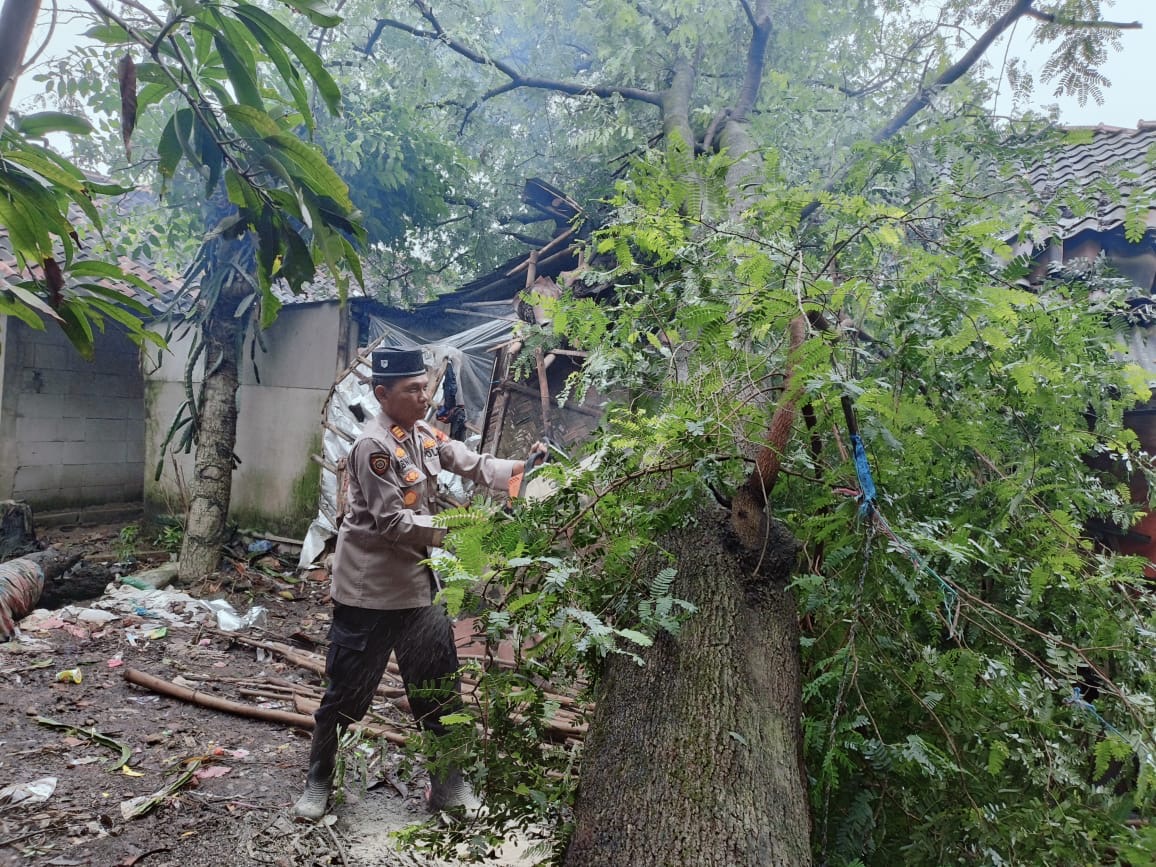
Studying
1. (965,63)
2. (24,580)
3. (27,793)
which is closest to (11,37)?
(27,793)

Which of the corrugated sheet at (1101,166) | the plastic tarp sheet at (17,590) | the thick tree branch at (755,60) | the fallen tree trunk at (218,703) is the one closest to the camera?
the fallen tree trunk at (218,703)

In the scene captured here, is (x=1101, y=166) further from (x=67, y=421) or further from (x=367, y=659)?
(x=67, y=421)

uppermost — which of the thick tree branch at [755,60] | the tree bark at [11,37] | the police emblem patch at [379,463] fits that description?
the thick tree branch at [755,60]

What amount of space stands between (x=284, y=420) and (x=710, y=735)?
6.97m

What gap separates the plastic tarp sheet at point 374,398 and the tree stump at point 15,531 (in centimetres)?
218

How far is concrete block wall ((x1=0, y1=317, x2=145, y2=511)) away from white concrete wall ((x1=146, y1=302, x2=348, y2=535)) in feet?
5.96

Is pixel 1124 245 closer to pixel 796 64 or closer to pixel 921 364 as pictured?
pixel 921 364

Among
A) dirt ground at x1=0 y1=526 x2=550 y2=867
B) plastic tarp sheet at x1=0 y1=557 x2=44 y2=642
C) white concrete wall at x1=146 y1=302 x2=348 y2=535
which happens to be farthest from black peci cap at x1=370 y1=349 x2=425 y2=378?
white concrete wall at x1=146 y1=302 x2=348 y2=535

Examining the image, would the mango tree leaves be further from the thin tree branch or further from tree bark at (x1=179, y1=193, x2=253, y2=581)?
tree bark at (x1=179, y1=193, x2=253, y2=581)

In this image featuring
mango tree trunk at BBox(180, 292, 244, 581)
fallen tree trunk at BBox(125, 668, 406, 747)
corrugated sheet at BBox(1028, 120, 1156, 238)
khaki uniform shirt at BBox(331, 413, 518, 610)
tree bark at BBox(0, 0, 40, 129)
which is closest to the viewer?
tree bark at BBox(0, 0, 40, 129)

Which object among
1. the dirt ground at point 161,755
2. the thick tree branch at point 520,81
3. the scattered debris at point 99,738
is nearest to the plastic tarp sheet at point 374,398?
the dirt ground at point 161,755

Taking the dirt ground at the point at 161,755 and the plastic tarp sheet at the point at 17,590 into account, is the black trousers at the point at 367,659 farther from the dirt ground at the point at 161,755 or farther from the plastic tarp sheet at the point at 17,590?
the plastic tarp sheet at the point at 17,590

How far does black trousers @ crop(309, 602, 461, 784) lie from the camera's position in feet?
8.68

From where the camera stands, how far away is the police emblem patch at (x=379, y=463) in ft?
8.57
